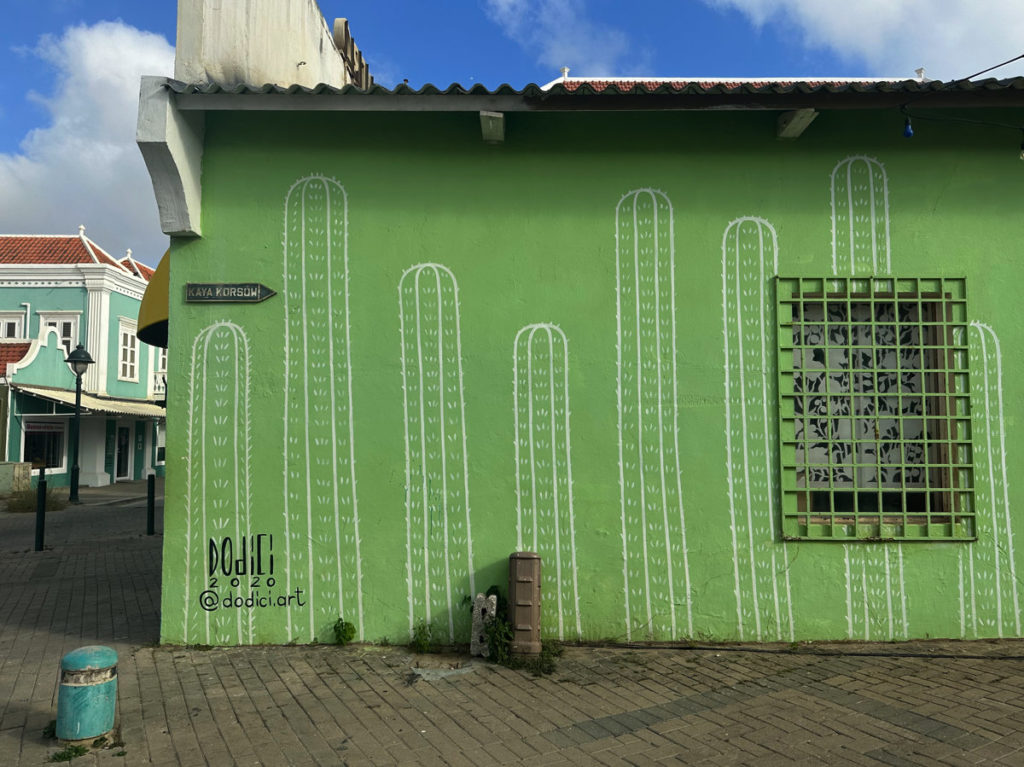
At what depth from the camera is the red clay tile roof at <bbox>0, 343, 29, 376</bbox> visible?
68.6 feet

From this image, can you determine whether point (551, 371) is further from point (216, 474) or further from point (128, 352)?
point (128, 352)

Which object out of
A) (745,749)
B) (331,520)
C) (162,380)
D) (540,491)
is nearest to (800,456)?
(540,491)

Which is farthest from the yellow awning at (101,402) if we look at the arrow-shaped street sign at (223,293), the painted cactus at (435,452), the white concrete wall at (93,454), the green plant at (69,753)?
the green plant at (69,753)

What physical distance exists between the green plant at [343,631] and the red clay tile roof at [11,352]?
20.7m

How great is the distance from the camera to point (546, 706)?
14.3 ft

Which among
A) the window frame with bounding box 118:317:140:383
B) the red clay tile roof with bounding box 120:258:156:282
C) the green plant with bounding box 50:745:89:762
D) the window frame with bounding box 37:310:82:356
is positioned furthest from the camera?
the red clay tile roof with bounding box 120:258:156:282

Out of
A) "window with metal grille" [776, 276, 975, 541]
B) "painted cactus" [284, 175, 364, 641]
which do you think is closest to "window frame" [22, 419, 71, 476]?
"painted cactus" [284, 175, 364, 641]

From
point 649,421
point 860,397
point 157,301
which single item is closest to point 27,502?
point 157,301

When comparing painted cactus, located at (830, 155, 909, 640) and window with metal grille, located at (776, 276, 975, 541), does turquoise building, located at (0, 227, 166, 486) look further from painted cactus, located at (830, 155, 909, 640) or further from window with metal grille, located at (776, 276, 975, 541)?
painted cactus, located at (830, 155, 909, 640)

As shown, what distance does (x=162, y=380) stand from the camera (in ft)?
97.3

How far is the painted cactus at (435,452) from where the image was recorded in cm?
545

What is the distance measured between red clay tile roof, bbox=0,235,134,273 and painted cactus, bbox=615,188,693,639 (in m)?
24.8

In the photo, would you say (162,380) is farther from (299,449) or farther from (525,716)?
(525,716)

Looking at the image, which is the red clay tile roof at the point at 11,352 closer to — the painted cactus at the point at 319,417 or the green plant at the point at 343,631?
the painted cactus at the point at 319,417
